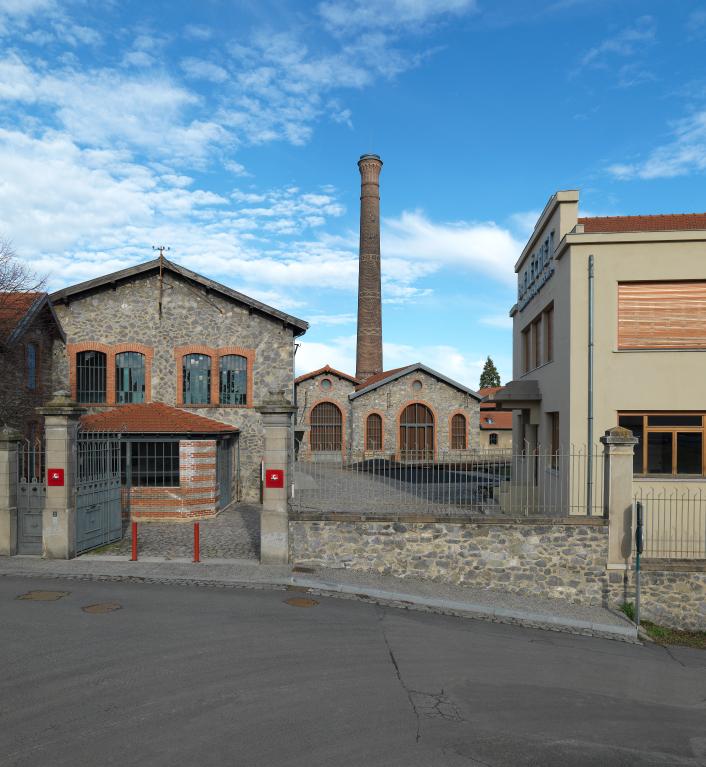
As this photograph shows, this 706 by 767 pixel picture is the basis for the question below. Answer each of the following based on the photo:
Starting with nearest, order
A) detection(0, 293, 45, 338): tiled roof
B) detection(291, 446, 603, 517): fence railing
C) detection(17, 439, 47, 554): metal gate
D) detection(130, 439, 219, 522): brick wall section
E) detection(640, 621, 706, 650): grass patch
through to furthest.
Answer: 1. detection(640, 621, 706, 650): grass patch
2. detection(291, 446, 603, 517): fence railing
3. detection(17, 439, 47, 554): metal gate
4. detection(130, 439, 219, 522): brick wall section
5. detection(0, 293, 45, 338): tiled roof

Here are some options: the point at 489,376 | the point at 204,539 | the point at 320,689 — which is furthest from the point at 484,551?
the point at 489,376

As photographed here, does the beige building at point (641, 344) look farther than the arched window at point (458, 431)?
No

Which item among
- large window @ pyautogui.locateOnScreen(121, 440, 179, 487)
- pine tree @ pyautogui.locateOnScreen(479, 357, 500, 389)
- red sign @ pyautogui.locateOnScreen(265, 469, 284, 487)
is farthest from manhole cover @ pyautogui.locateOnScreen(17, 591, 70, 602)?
pine tree @ pyautogui.locateOnScreen(479, 357, 500, 389)

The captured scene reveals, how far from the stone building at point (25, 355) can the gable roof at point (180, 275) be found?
0.81m

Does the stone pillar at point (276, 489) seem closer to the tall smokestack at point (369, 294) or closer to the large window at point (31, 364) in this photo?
the large window at point (31, 364)

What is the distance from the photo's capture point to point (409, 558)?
1233cm

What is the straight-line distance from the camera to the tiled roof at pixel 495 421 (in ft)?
167

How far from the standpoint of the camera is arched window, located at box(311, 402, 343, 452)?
3966 centimetres

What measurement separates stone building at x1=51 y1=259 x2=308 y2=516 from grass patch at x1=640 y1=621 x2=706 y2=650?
1296cm

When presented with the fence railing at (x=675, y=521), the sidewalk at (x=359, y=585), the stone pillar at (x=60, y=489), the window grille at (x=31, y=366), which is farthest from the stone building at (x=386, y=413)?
the sidewalk at (x=359, y=585)

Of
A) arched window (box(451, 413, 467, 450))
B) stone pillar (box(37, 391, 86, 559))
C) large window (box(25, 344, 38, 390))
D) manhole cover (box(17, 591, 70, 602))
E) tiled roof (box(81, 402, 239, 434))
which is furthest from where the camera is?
arched window (box(451, 413, 467, 450))

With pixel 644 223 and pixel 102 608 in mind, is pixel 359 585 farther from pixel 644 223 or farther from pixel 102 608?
pixel 644 223

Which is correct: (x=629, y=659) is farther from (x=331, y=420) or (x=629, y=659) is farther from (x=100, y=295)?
(x=331, y=420)

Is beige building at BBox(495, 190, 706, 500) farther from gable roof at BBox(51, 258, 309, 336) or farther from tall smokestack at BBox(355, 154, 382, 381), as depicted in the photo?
tall smokestack at BBox(355, 154, 382, 381)
